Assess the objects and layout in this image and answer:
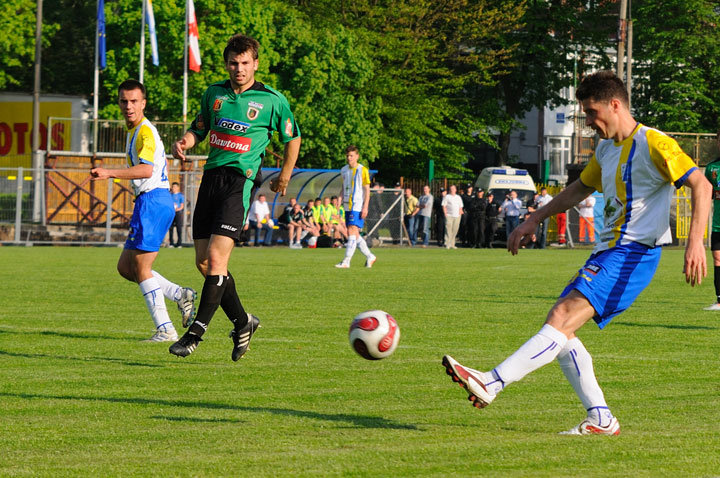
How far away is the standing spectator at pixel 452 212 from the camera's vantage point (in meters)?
35.3

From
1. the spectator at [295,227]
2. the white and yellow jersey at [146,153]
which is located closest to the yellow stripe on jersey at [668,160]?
the white and yellow jersey at [146,153]

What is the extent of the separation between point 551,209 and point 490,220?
3031 cm

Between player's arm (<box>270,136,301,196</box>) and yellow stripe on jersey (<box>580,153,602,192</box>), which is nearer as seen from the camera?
yellow stripe on jersey (<box>580,153,602,192</box>)

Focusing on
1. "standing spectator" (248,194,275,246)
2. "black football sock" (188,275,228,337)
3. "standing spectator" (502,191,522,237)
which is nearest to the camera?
"black football sock" (188,275,228,337)

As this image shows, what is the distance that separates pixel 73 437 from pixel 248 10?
138 feet

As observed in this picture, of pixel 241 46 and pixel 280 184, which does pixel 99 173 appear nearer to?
pixel 280 184

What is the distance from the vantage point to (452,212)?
35531mm

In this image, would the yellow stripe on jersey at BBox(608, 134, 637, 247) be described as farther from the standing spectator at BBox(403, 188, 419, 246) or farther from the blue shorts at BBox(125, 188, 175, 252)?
the standing spectator at BBox(403, 188, 419, 246)

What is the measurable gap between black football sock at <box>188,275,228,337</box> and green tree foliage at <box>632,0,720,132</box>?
47.3 metres

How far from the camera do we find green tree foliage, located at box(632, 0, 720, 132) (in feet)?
177

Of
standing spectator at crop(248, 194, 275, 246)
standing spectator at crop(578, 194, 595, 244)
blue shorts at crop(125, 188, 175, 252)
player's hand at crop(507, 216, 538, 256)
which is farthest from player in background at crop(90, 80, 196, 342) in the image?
standing spectator at crop(578, 194, 595, 244)

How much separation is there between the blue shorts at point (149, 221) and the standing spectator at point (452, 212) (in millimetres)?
25413

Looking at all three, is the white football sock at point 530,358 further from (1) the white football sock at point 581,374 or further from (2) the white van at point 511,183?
(2) the white van at point 511,183

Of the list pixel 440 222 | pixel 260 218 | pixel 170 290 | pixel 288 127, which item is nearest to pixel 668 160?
pixel 288 127
